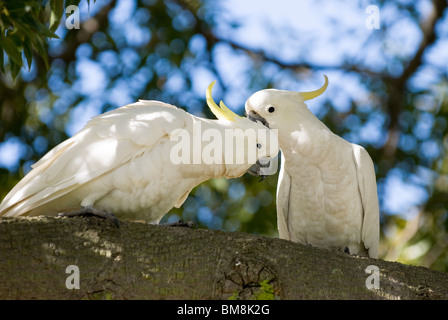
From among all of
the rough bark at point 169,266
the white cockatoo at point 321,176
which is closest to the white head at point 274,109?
the white cockatoo at point 321,176

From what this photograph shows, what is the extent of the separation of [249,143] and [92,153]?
1.06 m

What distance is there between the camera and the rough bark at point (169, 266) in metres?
3.01

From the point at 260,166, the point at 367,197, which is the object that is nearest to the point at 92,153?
the point at 260,166

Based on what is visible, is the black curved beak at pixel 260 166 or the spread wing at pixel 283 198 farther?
the spread wing at pixel 283 198

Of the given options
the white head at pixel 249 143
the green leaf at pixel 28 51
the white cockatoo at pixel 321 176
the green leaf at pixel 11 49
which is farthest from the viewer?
the white cockatoo at pixel 321 176

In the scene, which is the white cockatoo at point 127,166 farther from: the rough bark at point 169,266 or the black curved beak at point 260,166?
the rough bark at point 169,266

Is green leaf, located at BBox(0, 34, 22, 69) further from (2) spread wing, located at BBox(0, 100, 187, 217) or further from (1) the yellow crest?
(1) the yellow crest

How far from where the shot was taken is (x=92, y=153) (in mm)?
3850

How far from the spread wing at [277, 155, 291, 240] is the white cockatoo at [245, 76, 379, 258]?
0.33ft

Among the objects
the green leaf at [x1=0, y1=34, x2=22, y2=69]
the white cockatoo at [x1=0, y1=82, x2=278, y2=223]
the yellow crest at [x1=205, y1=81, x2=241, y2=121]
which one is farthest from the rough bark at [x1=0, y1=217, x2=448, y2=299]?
the yellow crest at [x1=205, y1=81, x2=241, y2=121]

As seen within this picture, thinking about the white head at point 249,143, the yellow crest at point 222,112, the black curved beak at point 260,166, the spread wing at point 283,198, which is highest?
the yellow crest at point 222,112

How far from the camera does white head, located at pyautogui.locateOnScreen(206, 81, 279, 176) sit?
420 cm
